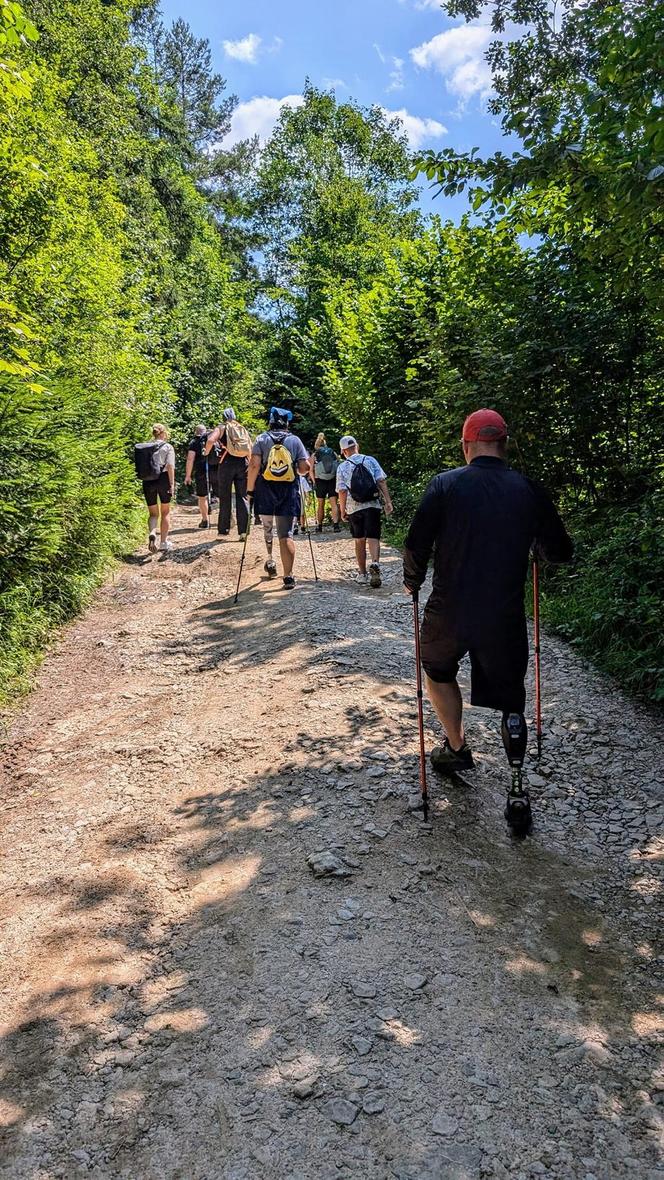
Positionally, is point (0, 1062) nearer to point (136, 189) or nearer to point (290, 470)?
point (290, 470)

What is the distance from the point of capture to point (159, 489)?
11523 mm

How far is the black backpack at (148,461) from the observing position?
11133 mm

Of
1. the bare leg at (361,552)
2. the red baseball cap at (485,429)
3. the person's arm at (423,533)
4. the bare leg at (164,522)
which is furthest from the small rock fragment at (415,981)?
the bare leg at (164,522)

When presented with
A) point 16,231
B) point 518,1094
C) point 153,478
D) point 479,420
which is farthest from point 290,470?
point 518,1094

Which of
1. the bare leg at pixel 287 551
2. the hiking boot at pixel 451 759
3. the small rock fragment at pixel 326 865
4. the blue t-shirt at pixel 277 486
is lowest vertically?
the small rock fragment at pixel 326 865

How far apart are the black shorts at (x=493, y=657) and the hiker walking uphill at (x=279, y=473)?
506 cm

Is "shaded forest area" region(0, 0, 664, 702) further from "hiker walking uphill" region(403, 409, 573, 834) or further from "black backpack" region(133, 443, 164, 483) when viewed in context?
"hiker walking uphill" region(403, 409, 573, 834)

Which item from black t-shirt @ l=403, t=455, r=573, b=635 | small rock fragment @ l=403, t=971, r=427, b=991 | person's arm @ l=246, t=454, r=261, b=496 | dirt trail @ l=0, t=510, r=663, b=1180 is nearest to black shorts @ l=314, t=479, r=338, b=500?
person's arm @ l=246, t=454, r=261, b=496

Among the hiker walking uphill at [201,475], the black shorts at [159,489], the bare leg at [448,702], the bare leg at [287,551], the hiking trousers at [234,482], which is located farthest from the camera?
the hiker walking uphill at [201,475]

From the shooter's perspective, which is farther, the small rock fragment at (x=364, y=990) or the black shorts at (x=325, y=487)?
the black shorts at (x=325, y=487)

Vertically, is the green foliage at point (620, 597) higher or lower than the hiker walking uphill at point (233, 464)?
lower

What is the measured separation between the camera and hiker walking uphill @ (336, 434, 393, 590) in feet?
29.3

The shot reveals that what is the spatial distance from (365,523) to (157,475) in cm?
398

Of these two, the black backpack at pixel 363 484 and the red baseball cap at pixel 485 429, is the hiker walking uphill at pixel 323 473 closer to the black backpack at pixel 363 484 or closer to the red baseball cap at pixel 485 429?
the black backpack at pixel 363 484
